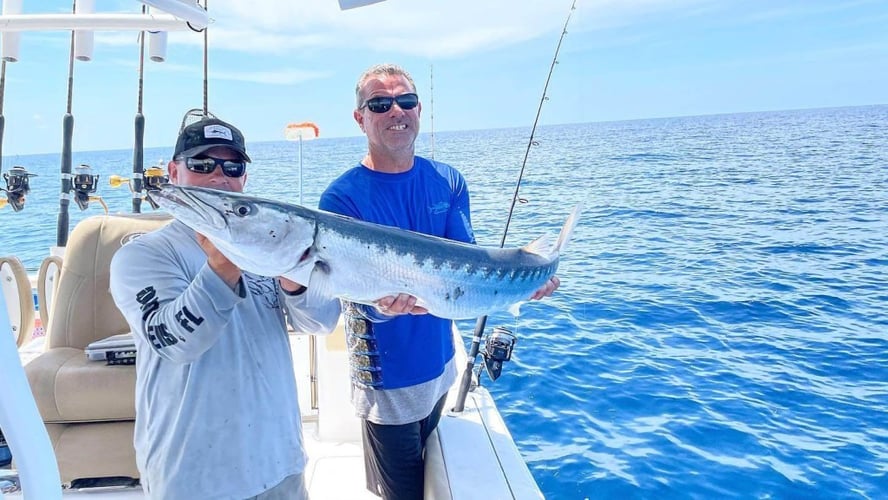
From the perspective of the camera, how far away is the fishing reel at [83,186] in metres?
5.20

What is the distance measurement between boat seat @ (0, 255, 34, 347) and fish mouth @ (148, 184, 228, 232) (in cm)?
359

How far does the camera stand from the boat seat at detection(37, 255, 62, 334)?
4301mm

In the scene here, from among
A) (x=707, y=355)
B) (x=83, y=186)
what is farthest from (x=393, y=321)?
(x=707, y=355)

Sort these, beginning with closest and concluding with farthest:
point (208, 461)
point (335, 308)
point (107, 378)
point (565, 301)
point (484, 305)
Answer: point (208, 461)
point (335, 308)
point (484, 305)
point (107, 378)
point (565, 301)

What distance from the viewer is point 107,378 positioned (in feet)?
9.68

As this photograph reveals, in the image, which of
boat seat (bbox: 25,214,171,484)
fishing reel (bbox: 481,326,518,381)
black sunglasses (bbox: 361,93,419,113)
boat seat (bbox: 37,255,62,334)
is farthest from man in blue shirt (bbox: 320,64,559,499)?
boat seat (bbox: 37,255,62,334)

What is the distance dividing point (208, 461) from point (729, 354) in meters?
7.13

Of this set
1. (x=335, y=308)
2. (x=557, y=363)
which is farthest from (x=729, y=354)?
(x=335, y=308)

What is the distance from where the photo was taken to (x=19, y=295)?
434 centimetres

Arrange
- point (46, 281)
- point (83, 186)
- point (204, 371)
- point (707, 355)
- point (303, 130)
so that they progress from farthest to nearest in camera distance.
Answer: point (707, 355)
point (83, 186)
point (303, 130)
point (46, 281)
point (204, 371)

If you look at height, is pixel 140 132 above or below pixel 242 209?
above

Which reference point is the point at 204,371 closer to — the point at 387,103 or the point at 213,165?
the point at 213,165

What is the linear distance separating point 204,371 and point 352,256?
2.15 feet

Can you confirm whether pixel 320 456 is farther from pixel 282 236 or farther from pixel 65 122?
pixel 65 122
